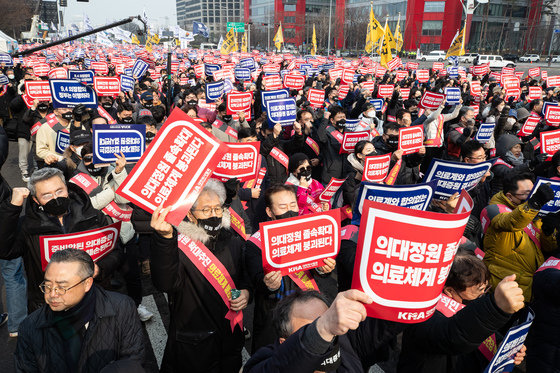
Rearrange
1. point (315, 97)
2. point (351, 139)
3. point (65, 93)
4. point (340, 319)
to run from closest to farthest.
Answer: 1. point (340, 319)
2. point (351, 139)
3. point (65, 93)
4. point (315, 97)

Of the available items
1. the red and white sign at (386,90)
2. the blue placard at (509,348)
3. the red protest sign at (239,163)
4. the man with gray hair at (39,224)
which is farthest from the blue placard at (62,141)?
the red and white sign at (386,90)

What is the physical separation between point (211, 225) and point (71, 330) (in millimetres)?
1014

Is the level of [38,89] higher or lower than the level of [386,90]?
higher

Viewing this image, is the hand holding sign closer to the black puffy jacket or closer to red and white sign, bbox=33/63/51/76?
the black puffy jacket

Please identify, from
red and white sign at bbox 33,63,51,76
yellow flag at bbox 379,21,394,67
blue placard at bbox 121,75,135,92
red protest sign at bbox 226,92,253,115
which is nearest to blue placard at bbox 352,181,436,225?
red protest sign at bbox 226,92,253,115

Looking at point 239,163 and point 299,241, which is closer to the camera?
point 299,241

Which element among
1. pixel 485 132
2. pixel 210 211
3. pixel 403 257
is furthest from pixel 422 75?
pixel 403 257

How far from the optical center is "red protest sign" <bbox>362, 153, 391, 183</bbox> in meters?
4.43

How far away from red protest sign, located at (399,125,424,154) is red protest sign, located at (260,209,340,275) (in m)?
2.99

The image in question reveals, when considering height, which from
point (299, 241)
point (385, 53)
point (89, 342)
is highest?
point (385, 53)

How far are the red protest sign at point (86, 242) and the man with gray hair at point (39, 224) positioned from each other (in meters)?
0.11

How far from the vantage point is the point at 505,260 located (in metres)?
3.45

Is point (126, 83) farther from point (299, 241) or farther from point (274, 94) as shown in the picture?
point (299, 241)

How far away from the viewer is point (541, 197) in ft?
9.34
